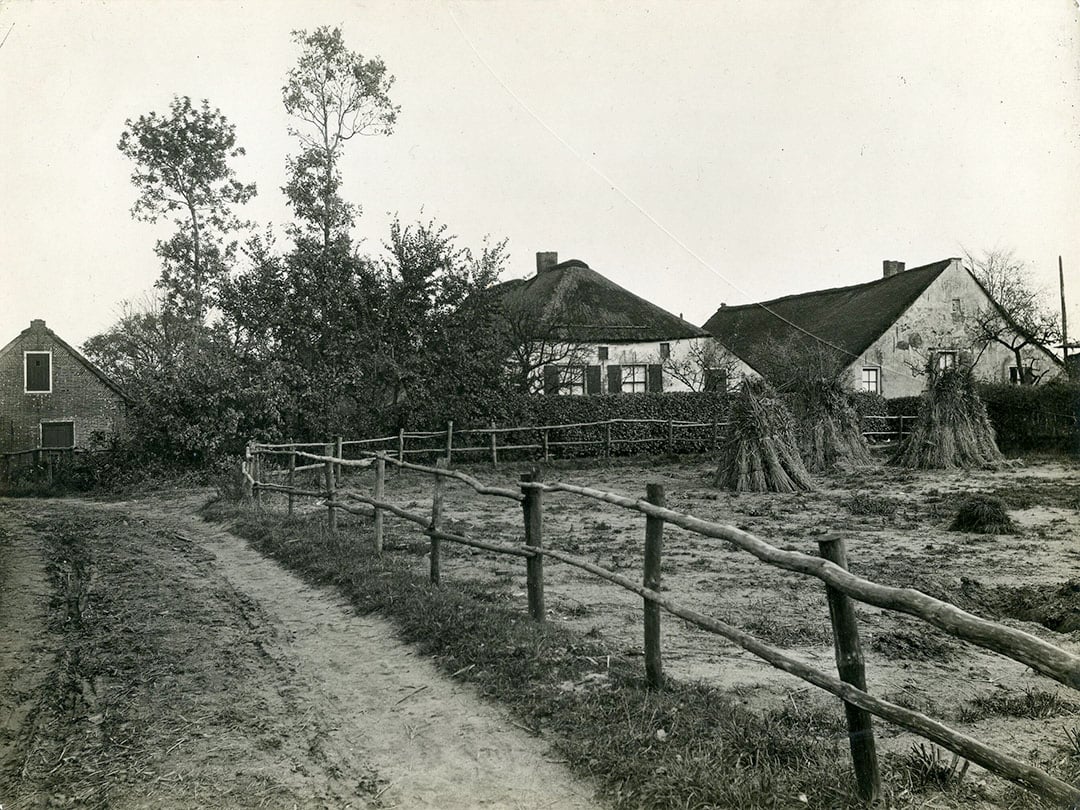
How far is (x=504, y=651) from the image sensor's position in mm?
4797

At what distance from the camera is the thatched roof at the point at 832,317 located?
30.6 meters

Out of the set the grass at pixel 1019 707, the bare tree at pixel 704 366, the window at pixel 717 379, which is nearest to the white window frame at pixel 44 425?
the bare tree at pixel 704 366

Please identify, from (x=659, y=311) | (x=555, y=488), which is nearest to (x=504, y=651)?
(x=555, y=488)

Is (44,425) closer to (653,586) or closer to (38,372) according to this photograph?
(38,372)

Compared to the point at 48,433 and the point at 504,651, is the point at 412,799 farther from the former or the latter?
the point at 48,433

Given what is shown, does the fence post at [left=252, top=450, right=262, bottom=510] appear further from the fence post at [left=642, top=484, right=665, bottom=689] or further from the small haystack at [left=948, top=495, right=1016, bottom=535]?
the small haystack at [left=948, top=495, right=1016, bottom=535]

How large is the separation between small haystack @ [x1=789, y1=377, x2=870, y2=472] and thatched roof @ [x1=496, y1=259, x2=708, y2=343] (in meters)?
9.57

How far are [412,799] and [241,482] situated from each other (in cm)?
1247

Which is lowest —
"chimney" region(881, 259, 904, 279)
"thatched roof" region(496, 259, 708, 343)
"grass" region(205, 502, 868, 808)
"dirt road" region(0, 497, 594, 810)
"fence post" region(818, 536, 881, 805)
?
"dirt road" region(0, 497, 594, 810)

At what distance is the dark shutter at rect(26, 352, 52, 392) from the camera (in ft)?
87.8

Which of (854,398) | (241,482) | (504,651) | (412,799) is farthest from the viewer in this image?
(854,398)

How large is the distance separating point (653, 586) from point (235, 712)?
8.00 feet

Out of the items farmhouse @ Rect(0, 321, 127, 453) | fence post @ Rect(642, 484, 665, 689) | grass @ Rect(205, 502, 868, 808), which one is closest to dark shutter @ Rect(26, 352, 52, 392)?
farmhouse @ Rect(0, 321, 127, 453)

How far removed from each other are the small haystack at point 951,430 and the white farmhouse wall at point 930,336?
12.0 metres
